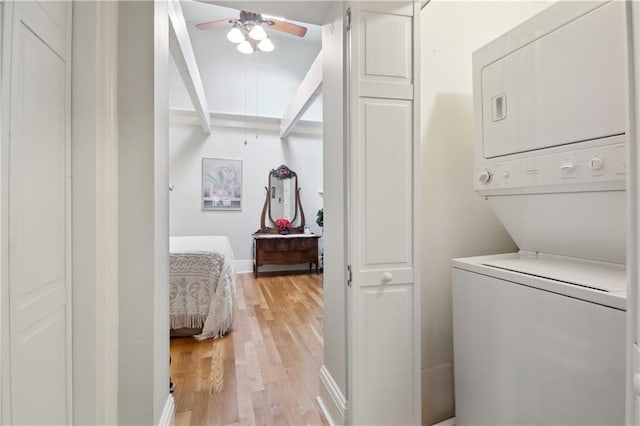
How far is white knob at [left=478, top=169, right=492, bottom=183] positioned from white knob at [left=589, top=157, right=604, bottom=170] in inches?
16.2

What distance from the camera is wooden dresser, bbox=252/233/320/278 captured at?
4727mm

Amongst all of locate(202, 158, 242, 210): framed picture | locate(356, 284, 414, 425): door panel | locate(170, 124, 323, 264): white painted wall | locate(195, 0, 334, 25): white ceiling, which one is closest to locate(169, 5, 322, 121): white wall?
locate(170, 124, 323, 264): white painted wall

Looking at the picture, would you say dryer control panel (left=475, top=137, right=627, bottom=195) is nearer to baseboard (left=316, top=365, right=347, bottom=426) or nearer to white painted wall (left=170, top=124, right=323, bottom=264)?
baseboard (left=316, top=365, right=347, bottom=426)

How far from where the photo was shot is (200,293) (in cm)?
262

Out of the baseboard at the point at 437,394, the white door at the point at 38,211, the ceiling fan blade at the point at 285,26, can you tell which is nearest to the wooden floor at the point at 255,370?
the baseboard at the point at 437,394

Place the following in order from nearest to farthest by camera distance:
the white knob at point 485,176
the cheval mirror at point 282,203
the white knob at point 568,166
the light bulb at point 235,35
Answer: the white knob at point 568,166 < the white knob at point 485,176 < the light bulb at point 235,35 < the cheval mirror at point 282,203

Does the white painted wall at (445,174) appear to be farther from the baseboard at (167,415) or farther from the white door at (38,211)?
the white door at (38,211)

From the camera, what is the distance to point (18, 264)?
2.49 ft

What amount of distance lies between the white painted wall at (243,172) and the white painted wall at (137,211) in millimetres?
3968

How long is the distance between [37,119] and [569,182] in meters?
1.76

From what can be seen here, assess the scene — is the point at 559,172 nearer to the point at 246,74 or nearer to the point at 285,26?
the point at 285,26

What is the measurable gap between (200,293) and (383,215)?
6.63ft

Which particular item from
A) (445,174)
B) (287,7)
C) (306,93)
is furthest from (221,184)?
(445,174)

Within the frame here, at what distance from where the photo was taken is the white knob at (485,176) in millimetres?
1397
